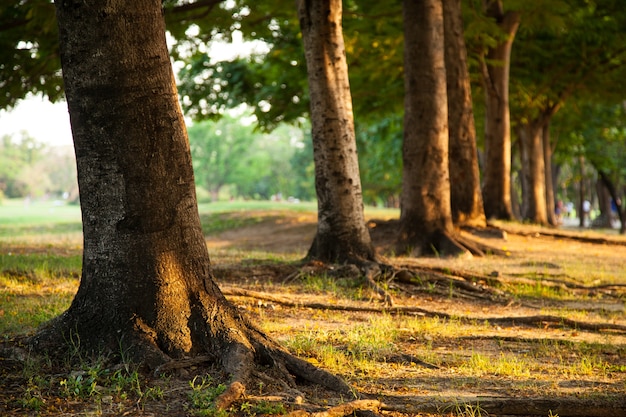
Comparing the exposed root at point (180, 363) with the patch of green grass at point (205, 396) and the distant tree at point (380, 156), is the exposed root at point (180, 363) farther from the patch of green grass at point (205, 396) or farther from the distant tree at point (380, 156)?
the distant tree at point (380, 156)

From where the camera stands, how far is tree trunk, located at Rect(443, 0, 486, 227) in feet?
57.0

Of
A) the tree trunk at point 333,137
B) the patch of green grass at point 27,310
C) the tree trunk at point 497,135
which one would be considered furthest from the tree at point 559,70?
the patch of green grass at point 27,310

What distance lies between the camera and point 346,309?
27.9 feet

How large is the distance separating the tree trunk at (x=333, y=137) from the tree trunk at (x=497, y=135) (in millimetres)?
11799

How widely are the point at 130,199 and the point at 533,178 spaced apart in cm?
2412

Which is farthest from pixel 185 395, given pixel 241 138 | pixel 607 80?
pixel 241 138

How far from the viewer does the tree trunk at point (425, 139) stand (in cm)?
1409

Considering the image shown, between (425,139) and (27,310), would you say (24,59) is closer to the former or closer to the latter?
(425,139)

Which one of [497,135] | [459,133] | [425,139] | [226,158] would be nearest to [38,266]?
[425,139]

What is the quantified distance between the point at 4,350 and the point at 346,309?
161 inches

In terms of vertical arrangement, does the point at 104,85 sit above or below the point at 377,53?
below

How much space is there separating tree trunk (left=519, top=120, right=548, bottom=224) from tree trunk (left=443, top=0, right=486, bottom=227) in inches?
400

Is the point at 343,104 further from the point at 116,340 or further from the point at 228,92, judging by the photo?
the point at 228,92

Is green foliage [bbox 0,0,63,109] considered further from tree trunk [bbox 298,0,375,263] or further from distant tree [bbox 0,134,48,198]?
distant tree [bbox 0,134,48,198]
